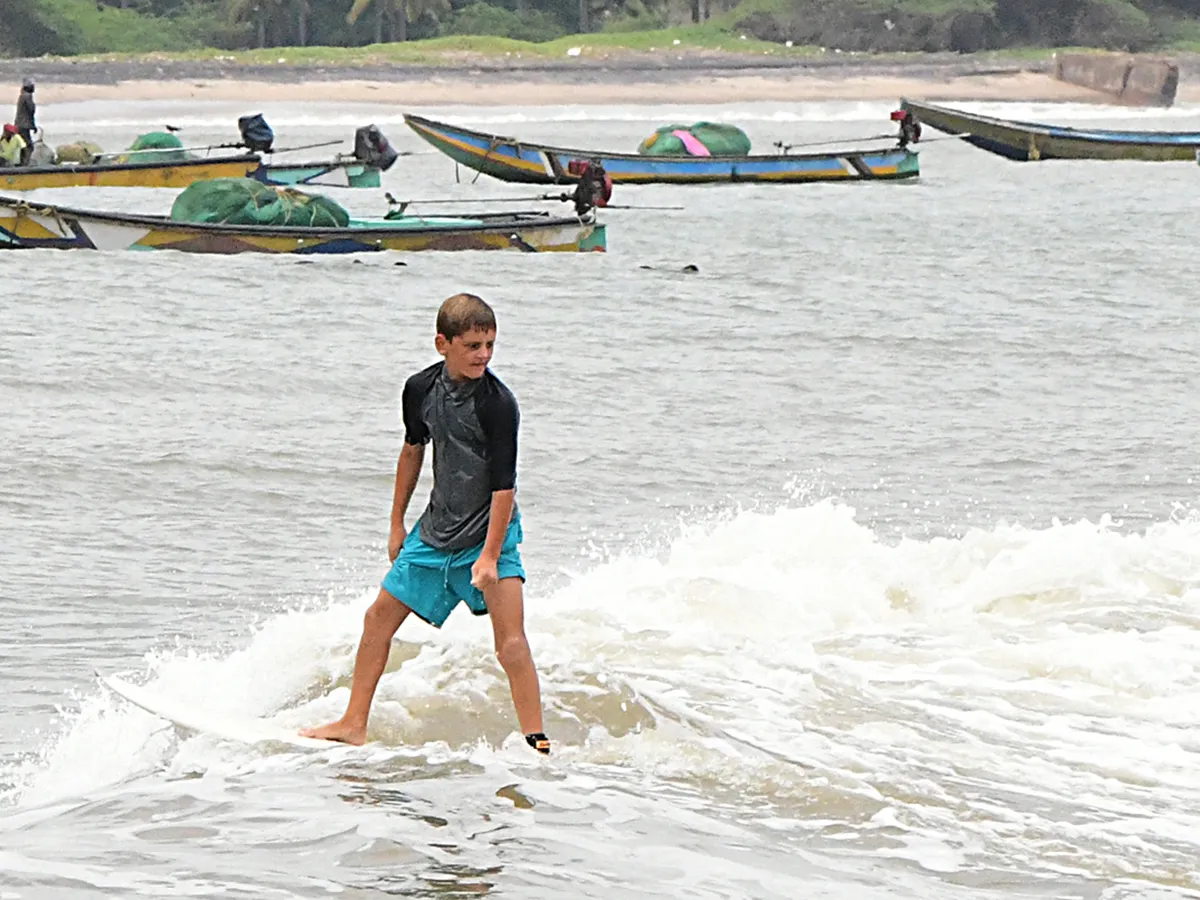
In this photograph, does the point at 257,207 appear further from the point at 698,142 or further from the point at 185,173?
the point at 698,142

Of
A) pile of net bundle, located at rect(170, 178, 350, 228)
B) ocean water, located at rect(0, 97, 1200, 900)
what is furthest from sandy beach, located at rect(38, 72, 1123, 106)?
ocean water, located at rect(0, 97, 1200, 900)

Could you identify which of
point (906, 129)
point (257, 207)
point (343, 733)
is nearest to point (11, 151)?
point (257, 207)

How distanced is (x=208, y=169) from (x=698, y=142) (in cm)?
961

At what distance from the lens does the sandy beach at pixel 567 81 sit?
5866 cm

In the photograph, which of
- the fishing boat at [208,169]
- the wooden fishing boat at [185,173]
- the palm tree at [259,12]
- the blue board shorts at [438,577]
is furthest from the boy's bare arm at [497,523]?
the palm tree at [259,12]

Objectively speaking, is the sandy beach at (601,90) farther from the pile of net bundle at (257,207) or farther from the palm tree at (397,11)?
the pile of net bundle at (257,207)

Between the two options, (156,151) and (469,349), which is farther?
(156,151)

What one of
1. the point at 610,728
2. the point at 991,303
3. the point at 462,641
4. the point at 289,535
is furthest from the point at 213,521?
the point at 991,303

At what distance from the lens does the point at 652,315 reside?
63.0 ft

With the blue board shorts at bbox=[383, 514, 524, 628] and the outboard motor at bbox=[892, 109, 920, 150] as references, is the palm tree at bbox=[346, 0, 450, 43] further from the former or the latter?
the blue board shorts at bbox=[383, 514, 524, 628]

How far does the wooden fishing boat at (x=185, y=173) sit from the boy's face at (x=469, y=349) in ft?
75.7

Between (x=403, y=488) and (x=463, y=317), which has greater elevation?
(x=463, y=317)

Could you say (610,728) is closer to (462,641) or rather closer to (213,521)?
(462,641)

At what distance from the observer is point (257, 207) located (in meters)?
22.5
